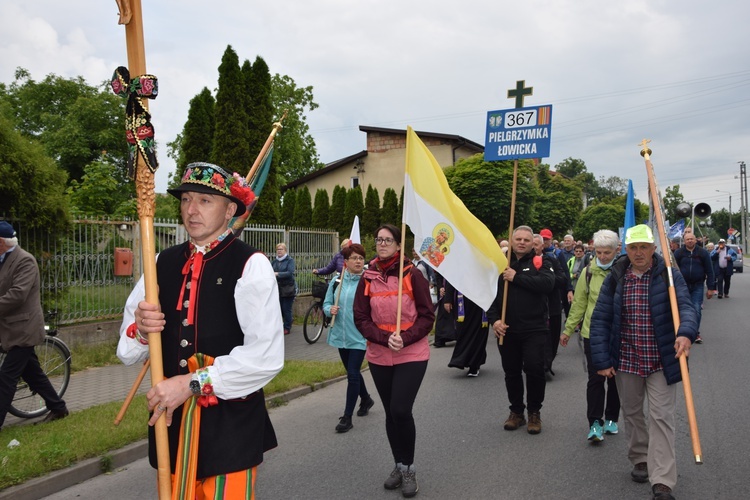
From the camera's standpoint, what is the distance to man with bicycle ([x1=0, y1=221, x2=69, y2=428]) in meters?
5.62

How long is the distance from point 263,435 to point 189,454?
0.34m

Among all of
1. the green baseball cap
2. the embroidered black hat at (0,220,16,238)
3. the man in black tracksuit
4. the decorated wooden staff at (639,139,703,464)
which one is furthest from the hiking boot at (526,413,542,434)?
the embroidered black hat at (0,220,16,238)

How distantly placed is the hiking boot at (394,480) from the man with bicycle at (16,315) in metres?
3.39

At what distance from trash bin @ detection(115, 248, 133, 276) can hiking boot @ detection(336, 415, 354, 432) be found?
542 cm

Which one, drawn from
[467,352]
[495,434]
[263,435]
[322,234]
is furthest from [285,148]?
[263,435]

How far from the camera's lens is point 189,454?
2.50m

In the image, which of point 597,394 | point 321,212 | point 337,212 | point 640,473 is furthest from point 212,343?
point 321,212

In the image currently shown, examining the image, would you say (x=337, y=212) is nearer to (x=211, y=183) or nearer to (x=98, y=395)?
(x=98, y=395)

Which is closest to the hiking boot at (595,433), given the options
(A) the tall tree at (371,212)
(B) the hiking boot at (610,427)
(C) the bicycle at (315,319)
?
(B) the hiking boot at (610,427)

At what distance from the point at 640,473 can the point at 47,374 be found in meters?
5.82

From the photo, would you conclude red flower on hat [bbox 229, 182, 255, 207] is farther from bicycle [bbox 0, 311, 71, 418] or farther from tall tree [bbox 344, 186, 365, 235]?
tall tree [bbox 344, 186, 365, 235]

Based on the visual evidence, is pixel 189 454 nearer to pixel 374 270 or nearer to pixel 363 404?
pixel 374 270

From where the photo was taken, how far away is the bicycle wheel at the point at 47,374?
21.1ft

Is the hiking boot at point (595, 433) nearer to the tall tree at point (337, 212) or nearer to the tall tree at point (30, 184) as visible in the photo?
the tall tree at point (30, 184)
